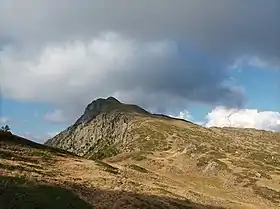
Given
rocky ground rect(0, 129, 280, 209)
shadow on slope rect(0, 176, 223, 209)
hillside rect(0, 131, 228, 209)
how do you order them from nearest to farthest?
1. shadow on slope rect(0, 176, 223, 209)
2. hillside rect(0, 131, 228, 209)
3. rocky ground rect(0, 129, 280, 209)

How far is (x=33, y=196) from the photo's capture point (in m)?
38.9

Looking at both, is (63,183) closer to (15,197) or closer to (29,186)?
(29,186)

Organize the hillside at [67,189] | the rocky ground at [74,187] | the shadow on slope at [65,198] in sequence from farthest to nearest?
the rocky ground at [74,187] → the hillside at [67,189] → the shadow on slope at [65,198]

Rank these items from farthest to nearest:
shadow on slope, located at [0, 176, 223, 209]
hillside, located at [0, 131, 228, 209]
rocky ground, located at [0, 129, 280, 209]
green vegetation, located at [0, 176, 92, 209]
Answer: rocky ground, located at [0, 129, 280, 209] < hillside, located at [0, 131, 228, 209] < shadow on slope, located at [0, 176, 223, 209] < green vegetation, located at [0, 176, 92, 209]

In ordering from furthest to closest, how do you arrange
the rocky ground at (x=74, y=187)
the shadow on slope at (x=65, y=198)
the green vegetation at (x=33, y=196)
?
the rocky ground at (x=74, y=187)
the shadow on slope at (x=65, y=198)
the green vegetation at (x=33, y=196)

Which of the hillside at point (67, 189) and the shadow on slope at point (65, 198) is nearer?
the shadow on slope at point (65, 198)

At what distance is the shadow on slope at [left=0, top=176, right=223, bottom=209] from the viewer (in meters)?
37.7

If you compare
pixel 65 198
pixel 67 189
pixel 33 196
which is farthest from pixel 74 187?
pixel 33 196

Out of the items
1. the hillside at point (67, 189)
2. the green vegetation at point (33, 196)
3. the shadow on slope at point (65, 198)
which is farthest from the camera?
the hillside at point (67, 189)

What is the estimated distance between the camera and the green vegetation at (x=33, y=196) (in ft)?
122

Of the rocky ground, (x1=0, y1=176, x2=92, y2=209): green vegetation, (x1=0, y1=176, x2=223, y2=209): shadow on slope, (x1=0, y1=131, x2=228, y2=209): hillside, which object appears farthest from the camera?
the rocky ground

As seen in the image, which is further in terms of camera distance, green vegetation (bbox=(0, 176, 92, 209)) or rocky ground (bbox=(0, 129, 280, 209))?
rocky ground (bbox=(0, 129, 280, 209))

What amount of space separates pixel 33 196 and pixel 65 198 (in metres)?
3.62

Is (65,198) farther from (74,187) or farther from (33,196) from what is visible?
(74,187)
